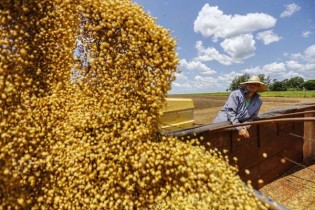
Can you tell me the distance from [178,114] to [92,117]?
3123 mm

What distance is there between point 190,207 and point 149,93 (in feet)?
4.01

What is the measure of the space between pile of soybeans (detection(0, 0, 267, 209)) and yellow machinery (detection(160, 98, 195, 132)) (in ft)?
7.70

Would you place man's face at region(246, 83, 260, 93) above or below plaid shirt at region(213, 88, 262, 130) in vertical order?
above

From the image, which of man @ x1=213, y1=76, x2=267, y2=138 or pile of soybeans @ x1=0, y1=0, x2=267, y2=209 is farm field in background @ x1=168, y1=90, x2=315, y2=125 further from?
pile of soybeans @ x1=0, y1=0, x2=267, y2=209

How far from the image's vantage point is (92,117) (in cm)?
266

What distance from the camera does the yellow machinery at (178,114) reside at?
5.31 m

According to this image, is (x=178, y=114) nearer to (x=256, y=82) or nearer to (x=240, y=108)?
(x=240, y=108)

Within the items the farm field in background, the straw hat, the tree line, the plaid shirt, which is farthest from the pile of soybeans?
the tree line

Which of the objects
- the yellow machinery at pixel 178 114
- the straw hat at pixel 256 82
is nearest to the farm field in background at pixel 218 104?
the yellow machinery at pixel 178 114

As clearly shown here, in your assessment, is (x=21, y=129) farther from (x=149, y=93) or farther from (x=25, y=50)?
(x=149, y=93)

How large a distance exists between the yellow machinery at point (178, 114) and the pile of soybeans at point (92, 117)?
2.35m

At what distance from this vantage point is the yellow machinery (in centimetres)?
531

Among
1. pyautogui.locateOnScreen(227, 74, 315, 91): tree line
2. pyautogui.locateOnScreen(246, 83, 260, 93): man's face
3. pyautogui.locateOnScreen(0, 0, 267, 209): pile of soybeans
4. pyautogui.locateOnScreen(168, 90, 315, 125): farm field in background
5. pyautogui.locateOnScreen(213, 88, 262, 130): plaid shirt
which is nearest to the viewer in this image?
pyautogui.locateOnScreen(0, 0, 267, 209): pile of soybeans

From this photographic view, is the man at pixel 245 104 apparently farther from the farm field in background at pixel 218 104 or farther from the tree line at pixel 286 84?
the tree line at pixel 286 84
